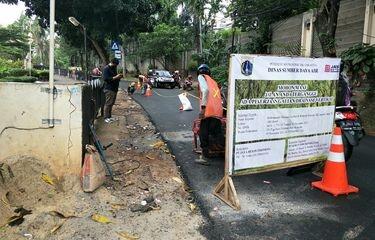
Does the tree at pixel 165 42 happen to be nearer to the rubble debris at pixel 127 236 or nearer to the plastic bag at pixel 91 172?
the plastic bag at pixel 91 172

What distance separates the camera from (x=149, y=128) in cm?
1016

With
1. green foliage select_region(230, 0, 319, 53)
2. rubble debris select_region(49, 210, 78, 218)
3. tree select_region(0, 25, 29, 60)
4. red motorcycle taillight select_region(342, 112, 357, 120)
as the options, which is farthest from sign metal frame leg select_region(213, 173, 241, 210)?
tree select_region(0, 25, 29, 60)

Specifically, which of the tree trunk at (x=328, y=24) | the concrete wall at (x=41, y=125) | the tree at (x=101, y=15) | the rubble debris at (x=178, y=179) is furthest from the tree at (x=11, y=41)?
the rubble debris at (x=178, y=179)

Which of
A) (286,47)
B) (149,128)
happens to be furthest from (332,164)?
(286,47)

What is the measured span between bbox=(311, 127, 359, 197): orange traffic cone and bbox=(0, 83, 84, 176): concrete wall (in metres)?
3.40

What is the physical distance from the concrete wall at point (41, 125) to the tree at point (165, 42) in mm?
34755

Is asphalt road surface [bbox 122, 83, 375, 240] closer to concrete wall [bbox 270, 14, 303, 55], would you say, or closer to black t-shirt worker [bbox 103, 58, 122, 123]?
black t-shirt worker [bbox 103, 58, 122, 123]

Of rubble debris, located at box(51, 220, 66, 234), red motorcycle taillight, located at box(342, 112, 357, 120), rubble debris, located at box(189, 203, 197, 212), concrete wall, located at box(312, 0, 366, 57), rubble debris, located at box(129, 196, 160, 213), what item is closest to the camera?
rubble debris, located at box(51, 220, 66, 234)

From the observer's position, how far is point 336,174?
5461 millimetres

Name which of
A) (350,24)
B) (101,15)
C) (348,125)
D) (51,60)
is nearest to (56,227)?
(51,60)

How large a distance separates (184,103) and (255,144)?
8288 millimetres

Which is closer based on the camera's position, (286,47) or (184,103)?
(184,103)

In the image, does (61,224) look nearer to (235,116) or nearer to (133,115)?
(235,116)

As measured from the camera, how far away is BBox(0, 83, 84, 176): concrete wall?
17.1 ft
